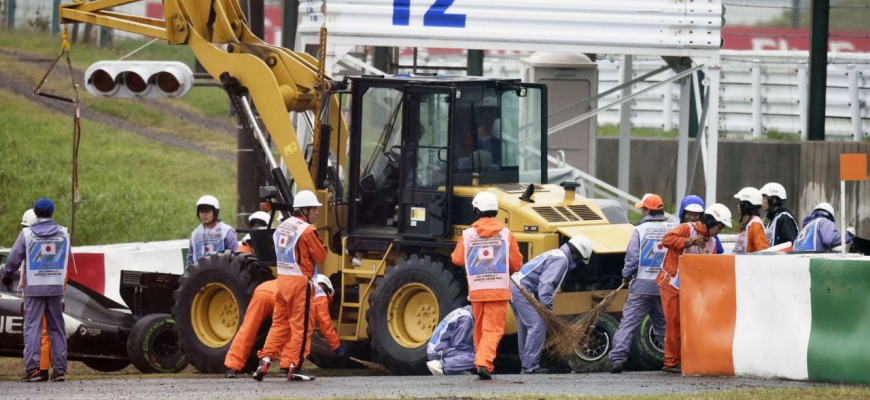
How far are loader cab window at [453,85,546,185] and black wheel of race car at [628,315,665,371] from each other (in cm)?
186

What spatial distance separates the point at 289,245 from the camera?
1220cm

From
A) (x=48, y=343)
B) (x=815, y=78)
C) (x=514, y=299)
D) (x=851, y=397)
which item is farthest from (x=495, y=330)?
(x=815, y=78)

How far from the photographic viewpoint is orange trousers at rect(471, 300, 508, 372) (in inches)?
471

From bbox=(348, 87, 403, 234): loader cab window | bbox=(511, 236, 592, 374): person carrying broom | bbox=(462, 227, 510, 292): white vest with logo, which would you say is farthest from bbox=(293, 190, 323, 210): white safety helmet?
bbox=(511, 236, 592, 374): person carrying broom

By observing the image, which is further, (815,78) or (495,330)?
(815,78)

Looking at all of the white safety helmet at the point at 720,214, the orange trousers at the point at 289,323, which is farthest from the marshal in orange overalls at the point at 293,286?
the white safety helmet at the point at 720,214

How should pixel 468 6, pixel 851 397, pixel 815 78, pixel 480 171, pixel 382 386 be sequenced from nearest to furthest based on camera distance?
pixel 851 397 < pixel 382 386 < pixel 480 171 < pixel 468 6 < pixel 815 78

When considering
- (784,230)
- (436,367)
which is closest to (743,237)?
(784,230)

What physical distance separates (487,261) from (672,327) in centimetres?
185

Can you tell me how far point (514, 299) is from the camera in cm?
1287

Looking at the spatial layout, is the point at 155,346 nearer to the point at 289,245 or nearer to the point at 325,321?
the point at 325,321

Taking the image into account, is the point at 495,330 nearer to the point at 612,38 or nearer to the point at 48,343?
the point at 48,343

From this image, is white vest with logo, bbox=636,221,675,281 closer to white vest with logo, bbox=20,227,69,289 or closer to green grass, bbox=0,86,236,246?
white vest with logo, bbox=20,227,69,289

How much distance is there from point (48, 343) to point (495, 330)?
396 centimetres
